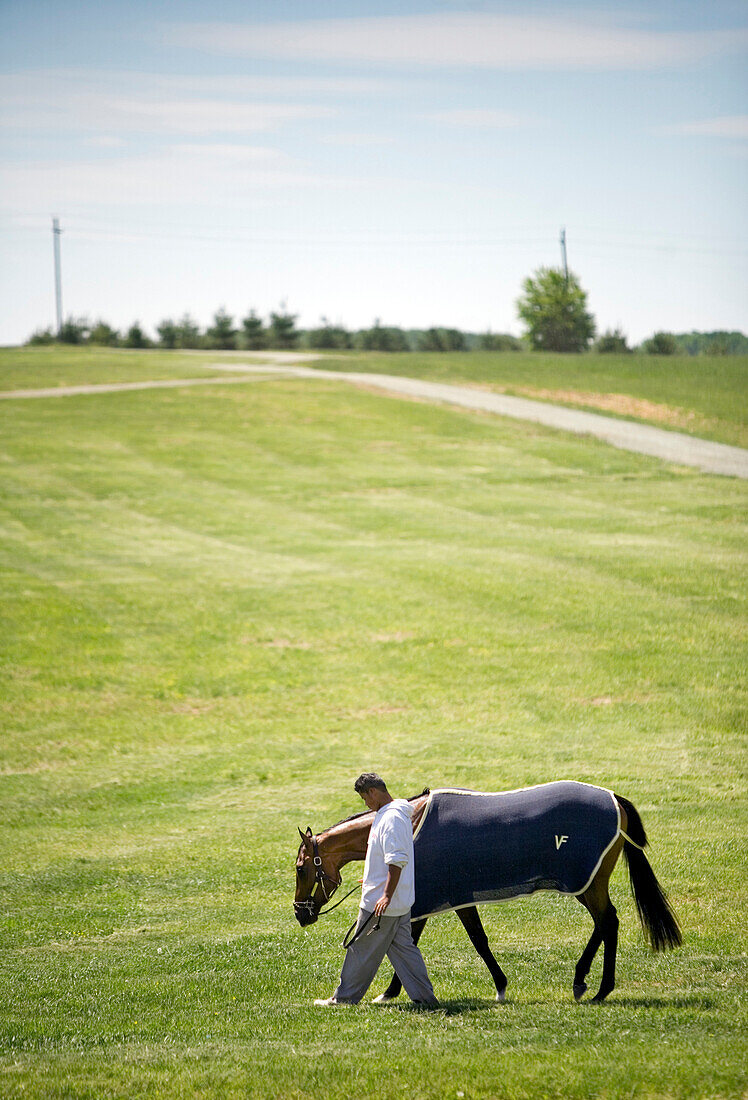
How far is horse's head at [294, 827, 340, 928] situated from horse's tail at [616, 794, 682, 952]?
2.59 m

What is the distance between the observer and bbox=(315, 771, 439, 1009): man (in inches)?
338

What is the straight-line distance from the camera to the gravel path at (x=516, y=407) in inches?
1756

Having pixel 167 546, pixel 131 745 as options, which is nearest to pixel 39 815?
pixel 131 745

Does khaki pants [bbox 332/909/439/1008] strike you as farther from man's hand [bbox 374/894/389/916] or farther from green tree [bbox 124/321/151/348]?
green tree [bbox 124/321/151/348]

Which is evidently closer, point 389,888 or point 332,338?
point 389,888

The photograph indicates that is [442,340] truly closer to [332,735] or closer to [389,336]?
[389,336]

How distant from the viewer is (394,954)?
888 cm

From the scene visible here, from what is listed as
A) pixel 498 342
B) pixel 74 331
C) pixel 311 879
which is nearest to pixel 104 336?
pixel 74 331

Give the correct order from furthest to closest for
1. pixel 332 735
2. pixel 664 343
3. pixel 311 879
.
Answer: pixel 664 343, pixel 332 735, pixel 311 879

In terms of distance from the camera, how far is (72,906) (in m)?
13.2

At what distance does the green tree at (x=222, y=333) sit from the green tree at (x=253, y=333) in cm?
107

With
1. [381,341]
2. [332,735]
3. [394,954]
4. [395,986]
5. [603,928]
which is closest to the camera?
[394,954]

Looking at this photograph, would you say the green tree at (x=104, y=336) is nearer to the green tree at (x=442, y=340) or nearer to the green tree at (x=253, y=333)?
the green tree at (x=253, y=333)

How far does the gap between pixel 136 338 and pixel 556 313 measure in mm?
40156
